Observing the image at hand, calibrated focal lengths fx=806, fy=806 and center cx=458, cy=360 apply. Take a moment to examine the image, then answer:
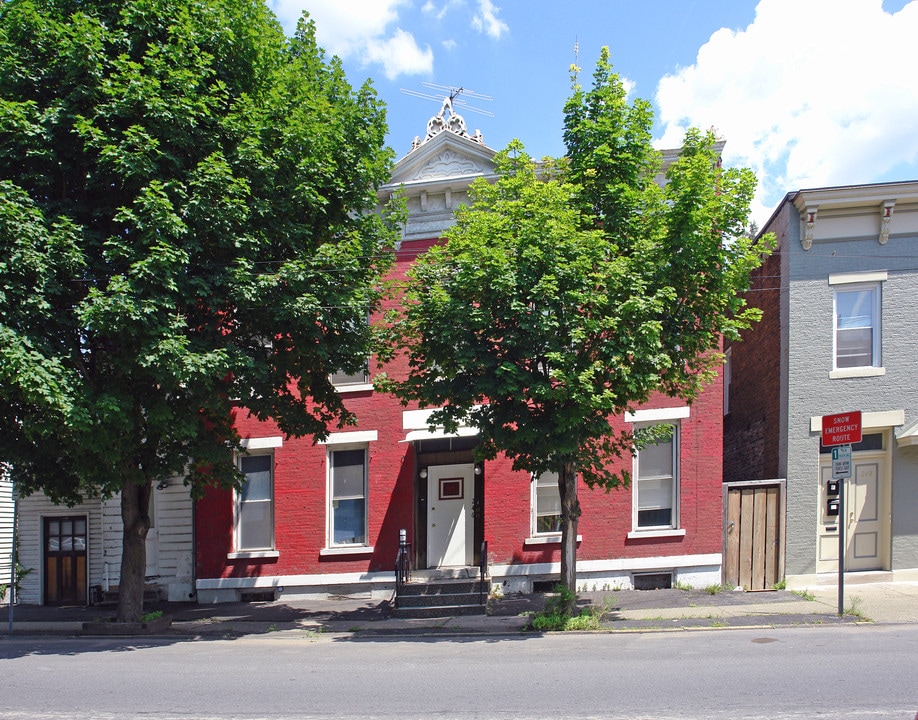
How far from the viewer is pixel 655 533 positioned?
15.9 metres

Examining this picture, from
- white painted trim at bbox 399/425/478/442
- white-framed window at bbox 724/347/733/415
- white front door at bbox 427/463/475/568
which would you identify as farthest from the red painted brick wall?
white-framed window at bbox 724/347/733/415

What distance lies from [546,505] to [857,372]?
654 centimetres

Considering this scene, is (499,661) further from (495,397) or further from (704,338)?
(704,338)

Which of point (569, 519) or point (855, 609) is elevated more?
point (569, 519)

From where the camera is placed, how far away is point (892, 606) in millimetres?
12914

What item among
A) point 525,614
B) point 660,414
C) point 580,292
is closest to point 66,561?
point 525,614

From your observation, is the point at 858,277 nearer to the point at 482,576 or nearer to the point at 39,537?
the point at 482,576

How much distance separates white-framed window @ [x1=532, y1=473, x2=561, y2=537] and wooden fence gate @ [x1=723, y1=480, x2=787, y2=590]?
3299 millimetres

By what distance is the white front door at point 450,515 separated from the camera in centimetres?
1698

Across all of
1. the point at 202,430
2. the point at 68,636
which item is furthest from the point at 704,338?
the point at 68,636

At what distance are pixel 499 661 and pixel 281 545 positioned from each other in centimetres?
842

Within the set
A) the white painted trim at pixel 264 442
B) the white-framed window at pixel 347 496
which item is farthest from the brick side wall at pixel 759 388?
the white painted trim at pixel 264 442

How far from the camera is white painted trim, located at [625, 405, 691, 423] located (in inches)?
632

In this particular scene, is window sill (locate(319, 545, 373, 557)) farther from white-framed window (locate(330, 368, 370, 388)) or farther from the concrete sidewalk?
white-framed window (locate(330, 368, 370, 388))
